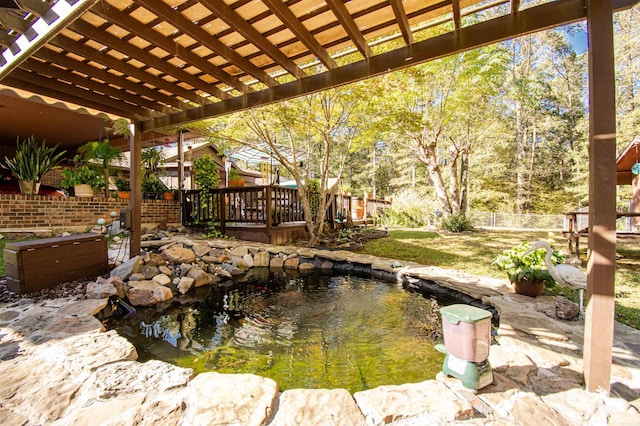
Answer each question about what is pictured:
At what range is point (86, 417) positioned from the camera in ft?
4.92

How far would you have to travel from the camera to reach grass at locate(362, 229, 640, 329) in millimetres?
3283

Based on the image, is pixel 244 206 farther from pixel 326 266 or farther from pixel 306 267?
pixel 326 266

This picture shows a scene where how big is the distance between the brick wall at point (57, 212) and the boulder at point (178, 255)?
2607 mm

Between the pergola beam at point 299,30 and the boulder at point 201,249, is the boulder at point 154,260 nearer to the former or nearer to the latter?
the boulder at point 201,249

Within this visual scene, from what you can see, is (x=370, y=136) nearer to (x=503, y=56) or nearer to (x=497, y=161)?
(x=503, y=56)

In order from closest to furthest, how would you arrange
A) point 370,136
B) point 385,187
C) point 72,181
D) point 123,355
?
point 123,355
point 72,181
point 370,136
point 385,187

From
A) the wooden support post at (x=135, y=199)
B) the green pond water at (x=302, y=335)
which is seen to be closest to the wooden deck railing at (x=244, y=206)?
the wooden support post at (x=135, y=199)

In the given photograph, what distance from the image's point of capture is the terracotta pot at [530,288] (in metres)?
3.38

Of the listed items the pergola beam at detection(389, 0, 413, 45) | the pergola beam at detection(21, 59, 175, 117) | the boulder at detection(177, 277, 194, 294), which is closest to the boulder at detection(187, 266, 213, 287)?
the boulder at detection(177, 277, 194, 294)

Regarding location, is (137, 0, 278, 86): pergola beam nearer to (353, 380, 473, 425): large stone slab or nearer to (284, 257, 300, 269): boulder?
(353, 380, 473, 425): large stone slab

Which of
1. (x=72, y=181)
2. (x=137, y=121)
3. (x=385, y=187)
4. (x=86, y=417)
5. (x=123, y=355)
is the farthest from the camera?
(x=385, y=187)

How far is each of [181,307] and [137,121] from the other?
285cm

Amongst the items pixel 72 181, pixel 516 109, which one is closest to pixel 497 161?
pixel 516 109

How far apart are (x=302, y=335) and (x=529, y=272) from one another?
264cm
